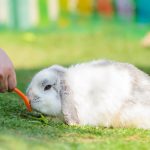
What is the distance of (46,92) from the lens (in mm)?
4328

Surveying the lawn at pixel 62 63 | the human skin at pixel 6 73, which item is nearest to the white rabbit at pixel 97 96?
the lawn at pixel 62 63

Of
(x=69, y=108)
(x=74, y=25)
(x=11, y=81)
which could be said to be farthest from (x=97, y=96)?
(x=74, y=25)

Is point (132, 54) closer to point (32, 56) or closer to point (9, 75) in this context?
point (32, 56)

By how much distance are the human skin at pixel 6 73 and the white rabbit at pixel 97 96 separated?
226 mm

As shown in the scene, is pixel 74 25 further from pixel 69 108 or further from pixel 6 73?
pixel 6 73

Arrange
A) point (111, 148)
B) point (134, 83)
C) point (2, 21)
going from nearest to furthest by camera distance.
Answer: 1. point (111, 148)
2. point (134, 83)
3. point (2, 21)

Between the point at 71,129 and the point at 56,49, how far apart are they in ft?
17.5

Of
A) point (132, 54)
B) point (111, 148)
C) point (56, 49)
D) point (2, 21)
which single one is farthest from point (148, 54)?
point (111, 148)

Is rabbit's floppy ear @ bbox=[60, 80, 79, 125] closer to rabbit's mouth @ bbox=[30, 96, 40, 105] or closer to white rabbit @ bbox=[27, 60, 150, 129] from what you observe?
white rabbit @ bbox=[27, 60, 150, 129]

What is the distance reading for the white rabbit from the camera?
4219mm

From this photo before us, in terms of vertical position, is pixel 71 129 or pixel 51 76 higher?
pixel 51 76

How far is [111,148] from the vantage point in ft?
11.7

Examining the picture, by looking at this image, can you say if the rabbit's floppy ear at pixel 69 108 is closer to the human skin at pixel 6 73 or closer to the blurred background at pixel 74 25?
the human skin at pixel 6 73

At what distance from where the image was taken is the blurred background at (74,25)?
966cm
